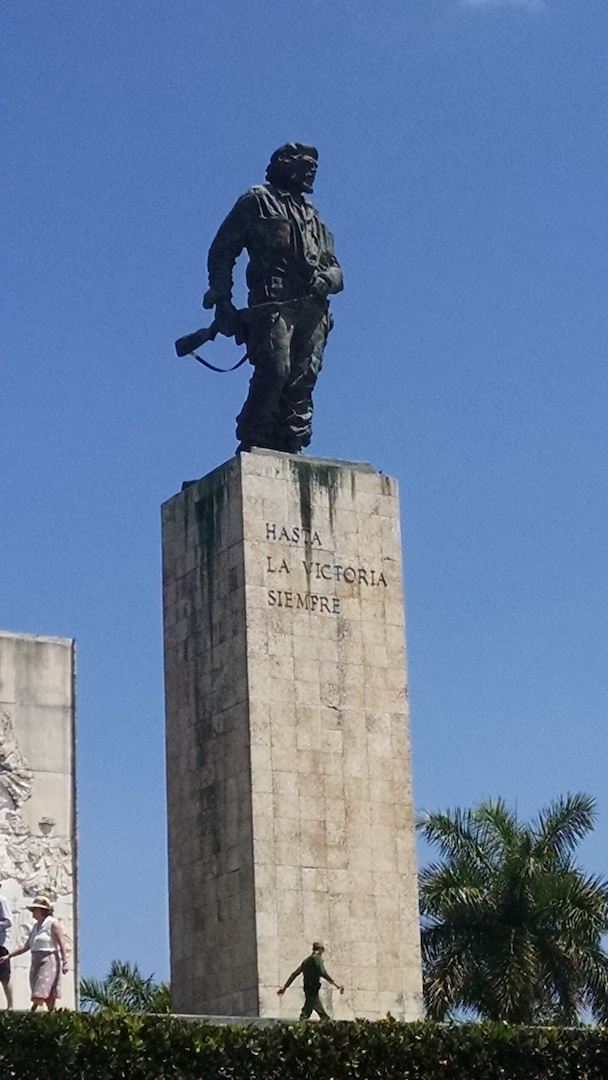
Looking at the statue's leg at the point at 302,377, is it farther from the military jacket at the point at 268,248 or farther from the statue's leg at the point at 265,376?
the military jacket at the point at 268,248

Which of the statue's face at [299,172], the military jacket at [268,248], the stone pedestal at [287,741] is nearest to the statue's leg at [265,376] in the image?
the military jacket at [268,248]

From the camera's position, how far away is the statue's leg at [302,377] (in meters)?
27.0

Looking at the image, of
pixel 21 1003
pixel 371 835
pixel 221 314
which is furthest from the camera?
pixel 221 314

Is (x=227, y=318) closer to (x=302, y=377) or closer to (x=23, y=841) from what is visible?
(x=302, y=377)

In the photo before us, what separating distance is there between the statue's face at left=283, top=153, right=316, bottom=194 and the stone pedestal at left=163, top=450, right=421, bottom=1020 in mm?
3109

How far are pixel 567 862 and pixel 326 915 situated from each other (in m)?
8.51

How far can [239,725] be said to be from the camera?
25375 millimetres

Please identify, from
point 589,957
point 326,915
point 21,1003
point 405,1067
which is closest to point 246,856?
point 326,915

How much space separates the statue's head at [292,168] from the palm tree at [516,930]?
9629 mm

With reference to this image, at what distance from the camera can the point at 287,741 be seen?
25391mm

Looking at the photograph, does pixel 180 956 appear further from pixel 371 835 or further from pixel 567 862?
pixel 567 862

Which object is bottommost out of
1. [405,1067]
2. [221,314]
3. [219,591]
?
[405,1067]

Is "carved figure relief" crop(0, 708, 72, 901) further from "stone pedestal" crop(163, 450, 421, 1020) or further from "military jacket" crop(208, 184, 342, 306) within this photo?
"military jacket" crop(208, 184, 342, 306)

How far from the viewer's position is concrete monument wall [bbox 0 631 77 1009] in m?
24.9
